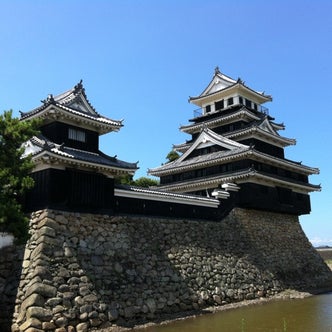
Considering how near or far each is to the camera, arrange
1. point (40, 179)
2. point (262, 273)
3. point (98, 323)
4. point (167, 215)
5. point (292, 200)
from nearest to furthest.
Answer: point (98, 323)
point (40, 179)
point (167, 215)
point (262, 273)
point (292, 200)

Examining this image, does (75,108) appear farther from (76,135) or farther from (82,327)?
(82,327)

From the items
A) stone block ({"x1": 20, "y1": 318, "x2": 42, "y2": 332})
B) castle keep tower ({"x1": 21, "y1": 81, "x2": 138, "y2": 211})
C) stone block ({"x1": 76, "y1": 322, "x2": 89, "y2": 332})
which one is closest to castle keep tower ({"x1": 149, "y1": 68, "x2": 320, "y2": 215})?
castle keep tower ({"x1": 21, "y1": 81, "x2": 138, "y2": 211})

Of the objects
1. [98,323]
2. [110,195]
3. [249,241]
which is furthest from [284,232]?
[98,323]

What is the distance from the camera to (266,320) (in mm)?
15508

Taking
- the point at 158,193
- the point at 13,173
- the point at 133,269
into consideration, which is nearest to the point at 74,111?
the point at 13,173

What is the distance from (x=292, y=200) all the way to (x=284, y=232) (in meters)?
2.78

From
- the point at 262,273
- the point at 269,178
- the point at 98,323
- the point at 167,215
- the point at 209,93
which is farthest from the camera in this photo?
the point at 209,93

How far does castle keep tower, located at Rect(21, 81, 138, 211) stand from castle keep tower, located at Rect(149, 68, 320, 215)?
327 inches

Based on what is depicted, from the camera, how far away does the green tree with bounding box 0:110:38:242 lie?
13.0 metres

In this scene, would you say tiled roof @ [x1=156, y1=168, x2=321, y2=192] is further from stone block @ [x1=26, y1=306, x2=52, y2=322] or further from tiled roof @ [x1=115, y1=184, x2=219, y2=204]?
stone block @ [x1=26, y1=306, x2=52, y2=322]

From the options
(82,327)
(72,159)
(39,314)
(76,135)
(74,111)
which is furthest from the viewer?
(76,135)

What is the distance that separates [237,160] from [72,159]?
13.1 m

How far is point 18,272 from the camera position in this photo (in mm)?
14117

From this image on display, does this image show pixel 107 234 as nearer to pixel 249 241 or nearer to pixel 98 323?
pixel 98 323
